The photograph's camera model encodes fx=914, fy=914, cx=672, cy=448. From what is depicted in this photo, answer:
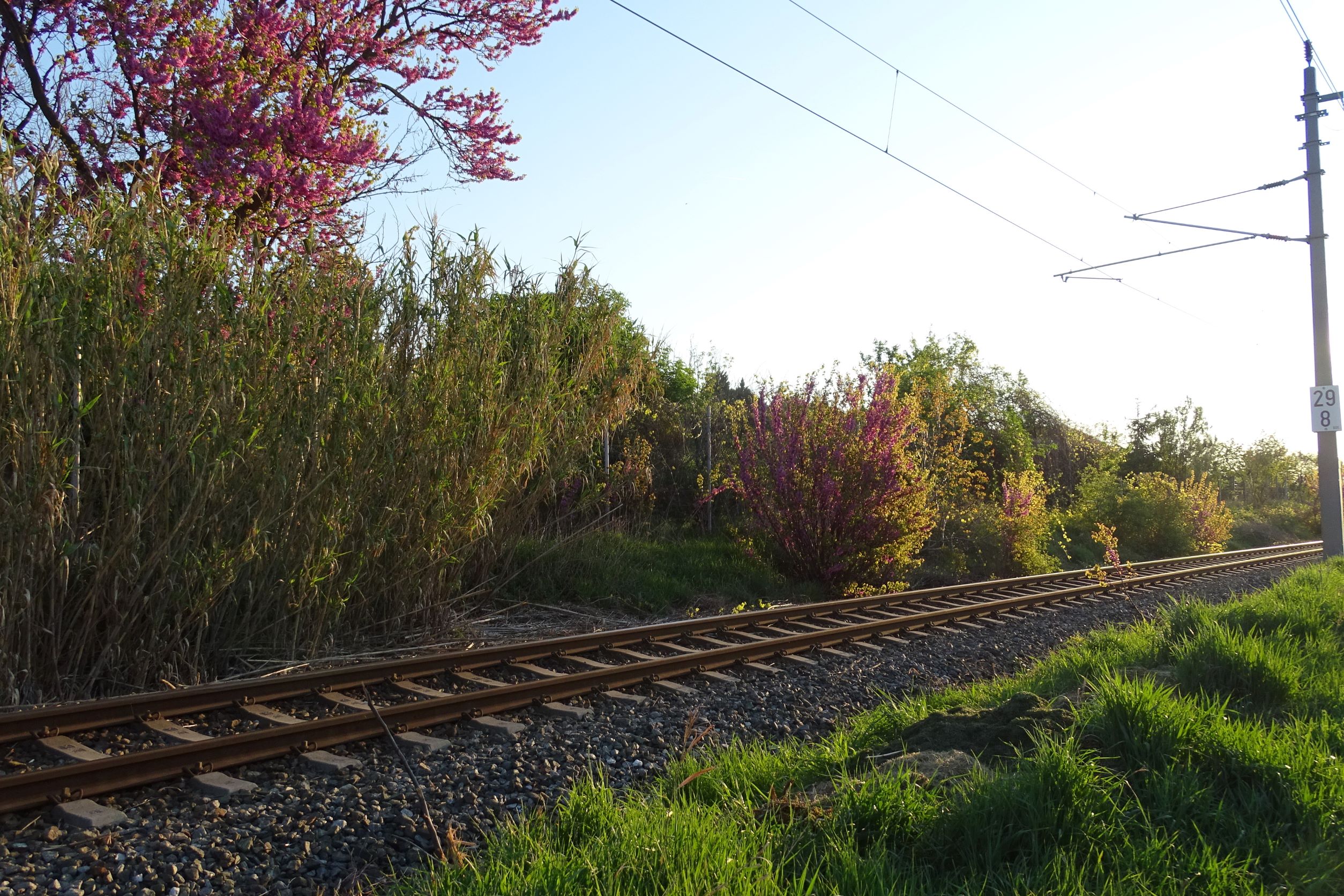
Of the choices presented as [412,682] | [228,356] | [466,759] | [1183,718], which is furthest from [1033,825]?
[228,356]

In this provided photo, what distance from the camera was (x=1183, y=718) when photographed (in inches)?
166

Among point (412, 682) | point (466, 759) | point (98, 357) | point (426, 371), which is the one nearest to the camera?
point (466, 759)

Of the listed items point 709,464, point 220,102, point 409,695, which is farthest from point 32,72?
point 709,464

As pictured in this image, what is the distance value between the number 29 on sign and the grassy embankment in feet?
42.5

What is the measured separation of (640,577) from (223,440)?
5.97m

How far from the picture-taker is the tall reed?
5363mm

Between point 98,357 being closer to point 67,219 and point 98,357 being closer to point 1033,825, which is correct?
point 67,219

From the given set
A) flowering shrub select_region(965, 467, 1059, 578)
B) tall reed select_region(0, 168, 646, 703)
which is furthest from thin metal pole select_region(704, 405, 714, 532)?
tall reed select_region(0, 168, 646, 703)

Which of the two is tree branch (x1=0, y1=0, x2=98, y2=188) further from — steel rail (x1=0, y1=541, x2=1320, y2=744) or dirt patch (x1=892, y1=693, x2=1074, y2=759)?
dirt patch (x1=892, y1=693, x2=1074, y2=759)

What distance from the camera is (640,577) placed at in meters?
11.2

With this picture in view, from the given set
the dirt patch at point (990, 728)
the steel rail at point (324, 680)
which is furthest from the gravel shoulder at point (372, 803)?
the dirt patch at point (990, 728)

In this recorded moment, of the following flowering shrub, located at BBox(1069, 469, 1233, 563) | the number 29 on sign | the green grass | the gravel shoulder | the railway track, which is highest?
the number 29 on sign

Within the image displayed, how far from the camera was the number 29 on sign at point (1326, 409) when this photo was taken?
15.6 m

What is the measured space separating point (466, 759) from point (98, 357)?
347 centimetres
